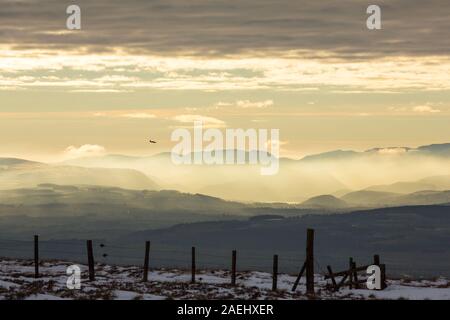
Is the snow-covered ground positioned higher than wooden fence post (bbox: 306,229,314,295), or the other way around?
wooden fence post (bbox: 306,229,314,295)

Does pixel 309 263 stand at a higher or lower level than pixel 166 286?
higher

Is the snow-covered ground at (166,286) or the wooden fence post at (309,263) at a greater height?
the wooden fence post at (309,263)

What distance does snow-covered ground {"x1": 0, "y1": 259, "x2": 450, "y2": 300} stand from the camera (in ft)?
165

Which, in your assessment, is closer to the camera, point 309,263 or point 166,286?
point 309,263

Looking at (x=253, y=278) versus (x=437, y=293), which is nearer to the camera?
(x=437, y=293)

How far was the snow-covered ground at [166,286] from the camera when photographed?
165ft

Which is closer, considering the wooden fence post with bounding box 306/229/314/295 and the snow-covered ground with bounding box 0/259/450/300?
the snow-covered ground with bounding box 0/259/450/300

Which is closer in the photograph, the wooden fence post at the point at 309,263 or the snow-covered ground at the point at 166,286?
the snow-covered ground at the point at 166,286

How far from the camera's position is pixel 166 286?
60.5 meters
